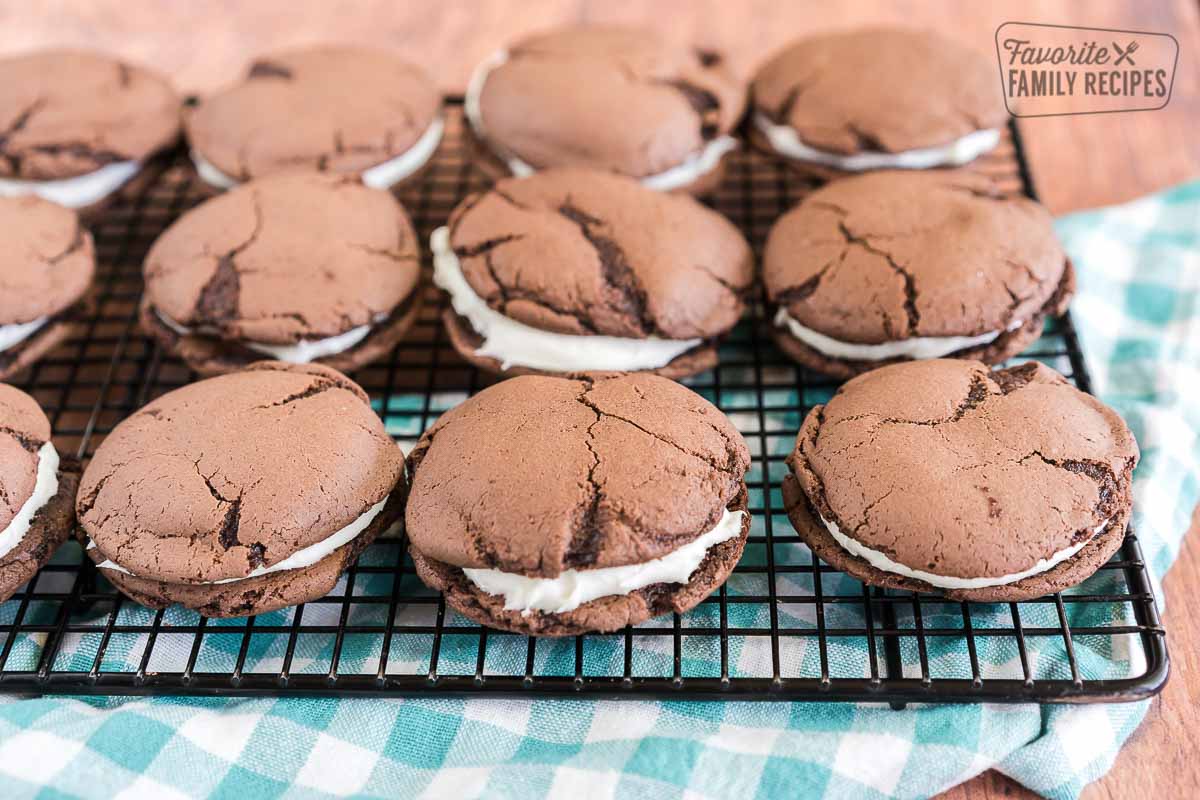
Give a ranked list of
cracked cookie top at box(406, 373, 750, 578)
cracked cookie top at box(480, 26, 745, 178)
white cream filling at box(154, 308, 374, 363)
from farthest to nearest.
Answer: cracked cookie top at box(480, 26, 745, 178), white cream filling at box(154, 308, 374, 363), cracked cookie top at box(406, 373, 750, 578)

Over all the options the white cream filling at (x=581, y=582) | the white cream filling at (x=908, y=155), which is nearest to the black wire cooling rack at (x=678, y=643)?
the white cream filling at (x=581, y=582)

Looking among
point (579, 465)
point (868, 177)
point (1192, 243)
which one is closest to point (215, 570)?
point (579, 465)

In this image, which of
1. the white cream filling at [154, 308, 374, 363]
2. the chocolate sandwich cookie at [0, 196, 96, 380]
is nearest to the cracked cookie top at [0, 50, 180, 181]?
the chocolate sandwich cookie at [0, 196, 96, 380]

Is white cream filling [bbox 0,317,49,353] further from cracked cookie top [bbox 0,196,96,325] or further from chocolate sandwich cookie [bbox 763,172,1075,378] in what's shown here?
chocolate sandwich cookie [bbox 763,172,1075,378]

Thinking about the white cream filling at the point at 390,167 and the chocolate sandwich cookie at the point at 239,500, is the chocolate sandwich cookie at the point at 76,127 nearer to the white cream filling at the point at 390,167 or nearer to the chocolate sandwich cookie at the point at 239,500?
the white cream filling at the point at 390,167

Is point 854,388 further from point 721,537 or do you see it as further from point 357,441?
point 357,441

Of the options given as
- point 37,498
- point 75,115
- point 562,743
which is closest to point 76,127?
point 75,115

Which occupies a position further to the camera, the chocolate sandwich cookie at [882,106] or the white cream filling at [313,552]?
the chocolate sandwich cookie at [882,106]

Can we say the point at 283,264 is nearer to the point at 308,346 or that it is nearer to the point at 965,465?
the point at 308,346
